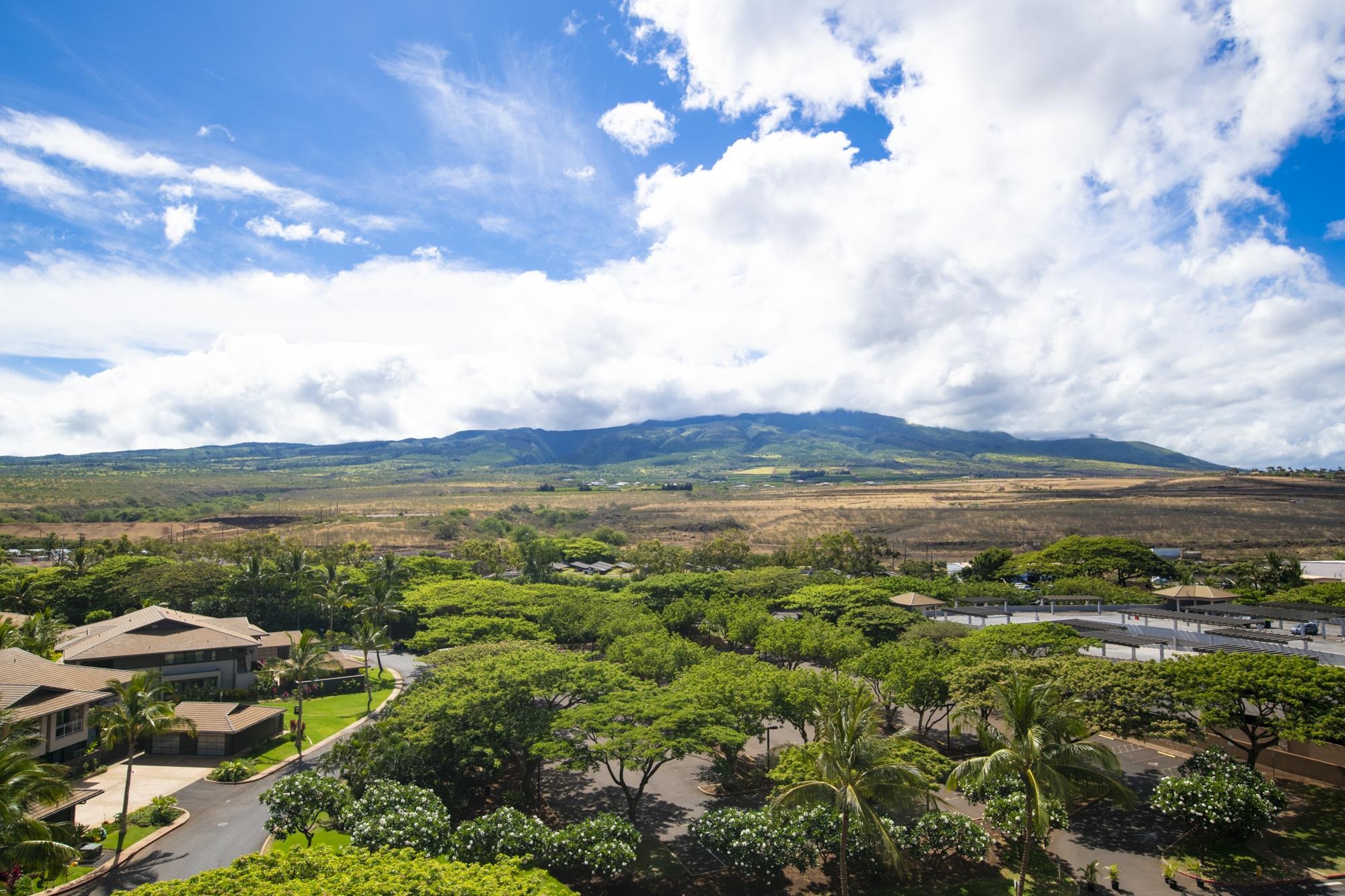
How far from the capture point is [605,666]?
32.3m

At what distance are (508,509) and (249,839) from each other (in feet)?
424

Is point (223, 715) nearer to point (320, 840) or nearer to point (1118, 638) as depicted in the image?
point (320, 840)

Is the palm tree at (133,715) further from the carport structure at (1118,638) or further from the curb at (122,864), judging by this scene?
the carport structure at (1118,638)

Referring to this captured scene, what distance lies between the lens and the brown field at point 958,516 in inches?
4208

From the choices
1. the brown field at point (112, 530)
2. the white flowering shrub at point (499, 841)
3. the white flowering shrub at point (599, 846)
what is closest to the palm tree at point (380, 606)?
the white flowering shrub at point (499, 841)

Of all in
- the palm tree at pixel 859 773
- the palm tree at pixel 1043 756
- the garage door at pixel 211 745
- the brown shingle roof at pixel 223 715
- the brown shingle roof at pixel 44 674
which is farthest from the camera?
the garage door at pixel 211 745

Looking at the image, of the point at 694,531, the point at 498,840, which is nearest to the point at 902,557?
the point at 694,531

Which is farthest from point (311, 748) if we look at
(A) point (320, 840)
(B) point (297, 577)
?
(B) point (297, 577)

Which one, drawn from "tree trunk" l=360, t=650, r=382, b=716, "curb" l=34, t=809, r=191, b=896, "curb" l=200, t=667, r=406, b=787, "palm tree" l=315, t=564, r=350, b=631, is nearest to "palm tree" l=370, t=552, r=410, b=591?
"palm tree" l=315, t=564, r=350, b=631

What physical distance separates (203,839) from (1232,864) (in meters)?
37.3

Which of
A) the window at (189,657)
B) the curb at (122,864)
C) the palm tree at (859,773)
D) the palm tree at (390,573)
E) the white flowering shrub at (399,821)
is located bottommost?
the curb at (122,864)

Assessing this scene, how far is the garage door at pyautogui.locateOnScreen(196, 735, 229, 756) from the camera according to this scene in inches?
1387

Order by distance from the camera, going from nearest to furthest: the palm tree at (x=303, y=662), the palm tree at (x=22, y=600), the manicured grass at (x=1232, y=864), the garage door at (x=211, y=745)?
the manicured grass at (x=1232, y=864) → the garage door at (x=211, y=745) → the palm tree at (x=303, y=662) → the palm tree at (x=22, y=600)

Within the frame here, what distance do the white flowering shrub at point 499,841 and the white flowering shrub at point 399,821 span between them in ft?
1.89
